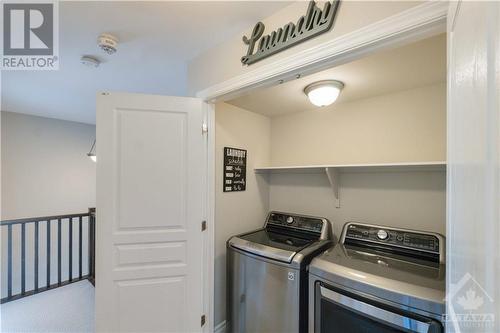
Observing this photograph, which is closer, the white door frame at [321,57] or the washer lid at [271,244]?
the white door frame at [321,57]

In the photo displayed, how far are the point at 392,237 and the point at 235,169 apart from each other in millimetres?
1338

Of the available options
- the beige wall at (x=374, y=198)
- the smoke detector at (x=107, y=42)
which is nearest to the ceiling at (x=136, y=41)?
the smoke detector at (x=107, y=42)

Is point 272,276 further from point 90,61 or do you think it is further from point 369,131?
point 90,61

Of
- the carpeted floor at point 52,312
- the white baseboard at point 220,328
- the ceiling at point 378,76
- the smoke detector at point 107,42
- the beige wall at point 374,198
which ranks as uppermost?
the smoke detector at point 107,42

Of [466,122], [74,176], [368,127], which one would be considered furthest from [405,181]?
[74,176]

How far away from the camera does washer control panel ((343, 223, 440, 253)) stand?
1.44 m

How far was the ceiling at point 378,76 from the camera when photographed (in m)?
1.29

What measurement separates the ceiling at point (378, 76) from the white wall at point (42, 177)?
148 inches

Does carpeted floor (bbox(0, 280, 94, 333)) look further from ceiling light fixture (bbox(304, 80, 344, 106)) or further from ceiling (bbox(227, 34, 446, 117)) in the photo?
ceiling light fixture (bbox(304, 80, 344, 106))

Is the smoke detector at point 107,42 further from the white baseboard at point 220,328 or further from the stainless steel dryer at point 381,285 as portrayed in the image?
the white baseboard at point 220,328

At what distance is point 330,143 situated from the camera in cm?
218

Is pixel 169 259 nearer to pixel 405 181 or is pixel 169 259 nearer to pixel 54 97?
pixel 405 181

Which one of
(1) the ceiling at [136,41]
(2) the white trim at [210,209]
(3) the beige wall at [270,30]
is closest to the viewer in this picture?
(3) the beige wall at [270,30]

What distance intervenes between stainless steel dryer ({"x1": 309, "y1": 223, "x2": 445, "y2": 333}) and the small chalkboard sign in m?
0.96
